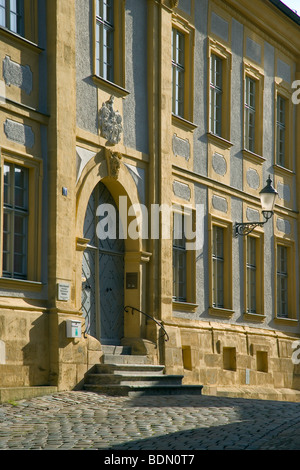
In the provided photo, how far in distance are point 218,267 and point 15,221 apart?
8.11 m

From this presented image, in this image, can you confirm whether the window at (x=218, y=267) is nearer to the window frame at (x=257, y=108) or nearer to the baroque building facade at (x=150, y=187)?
the baroque building facade at (x=150, y=187)

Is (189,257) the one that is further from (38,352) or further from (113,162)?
(38,352)

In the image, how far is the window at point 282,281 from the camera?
2591 cm

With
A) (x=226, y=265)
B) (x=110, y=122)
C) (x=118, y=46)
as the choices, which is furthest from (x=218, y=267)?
(x=118, y=46)

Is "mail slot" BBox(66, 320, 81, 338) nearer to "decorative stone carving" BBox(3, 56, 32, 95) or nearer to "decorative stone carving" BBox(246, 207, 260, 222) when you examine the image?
"decorative stone carving" BBox(3, 56, 32, 95)

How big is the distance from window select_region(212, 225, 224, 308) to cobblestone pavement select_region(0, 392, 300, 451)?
606cm

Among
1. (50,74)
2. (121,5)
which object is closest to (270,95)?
(121,5)

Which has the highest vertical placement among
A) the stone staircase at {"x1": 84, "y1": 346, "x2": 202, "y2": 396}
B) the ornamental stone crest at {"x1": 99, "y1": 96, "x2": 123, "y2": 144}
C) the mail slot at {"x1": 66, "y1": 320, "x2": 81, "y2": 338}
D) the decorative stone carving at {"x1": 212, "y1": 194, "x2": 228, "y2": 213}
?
the ornamental stone crest at {"x1": 99, "y1": 96, "x2": 123, "y2": 144}

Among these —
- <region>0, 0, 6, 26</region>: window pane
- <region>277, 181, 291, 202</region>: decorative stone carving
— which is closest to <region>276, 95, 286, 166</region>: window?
<region>277, 181, 291, 202</region>: decorative stone carving

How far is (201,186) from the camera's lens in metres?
21.6

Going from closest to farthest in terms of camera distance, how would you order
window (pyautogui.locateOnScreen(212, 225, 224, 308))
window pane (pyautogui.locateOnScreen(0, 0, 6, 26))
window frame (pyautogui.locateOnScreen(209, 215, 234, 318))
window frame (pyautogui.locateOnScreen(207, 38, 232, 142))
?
1. window pane (pyautogui.locateOnScreen(0, 0, 6, 26))
2. window frame (pyautogui.locateOnScreen(209, 215, 234, 318))
3. window (pyautogui.locateOnScreen(212, 225, 224, 308))
4. window frame (pyautogui.locateOnScreen(207, 38, 232, 142))

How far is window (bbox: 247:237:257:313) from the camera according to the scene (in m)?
24.1

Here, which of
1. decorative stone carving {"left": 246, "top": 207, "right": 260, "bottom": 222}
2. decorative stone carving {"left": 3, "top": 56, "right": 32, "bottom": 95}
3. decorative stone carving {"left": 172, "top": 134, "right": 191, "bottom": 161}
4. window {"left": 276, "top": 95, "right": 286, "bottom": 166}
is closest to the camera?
decorative stone carving {"left": 3, "top": 56, "right": 32, "bottom": 95}

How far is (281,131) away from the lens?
2670 cm
